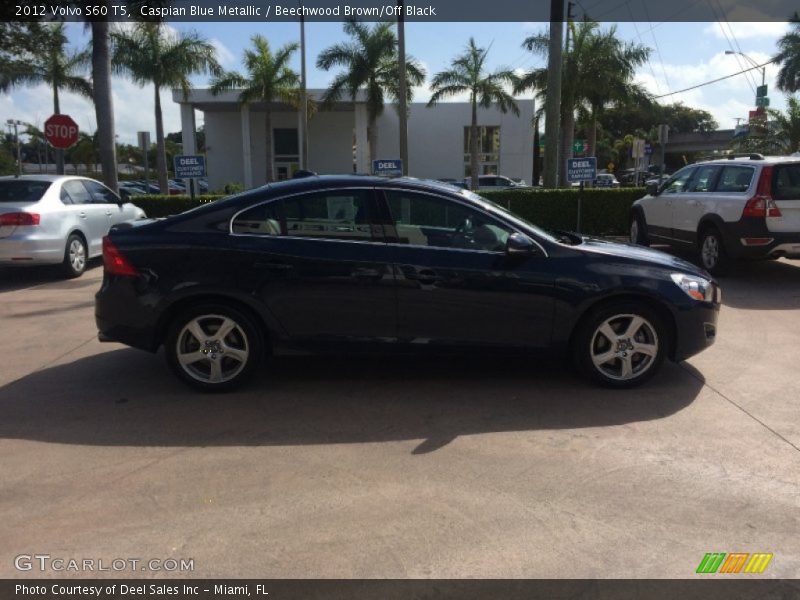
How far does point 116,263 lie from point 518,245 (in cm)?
291

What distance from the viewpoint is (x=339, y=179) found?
5.09 m

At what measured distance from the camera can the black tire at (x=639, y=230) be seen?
12.0 meters

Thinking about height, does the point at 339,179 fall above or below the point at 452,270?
above

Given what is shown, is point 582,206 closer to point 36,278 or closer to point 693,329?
point 693,329

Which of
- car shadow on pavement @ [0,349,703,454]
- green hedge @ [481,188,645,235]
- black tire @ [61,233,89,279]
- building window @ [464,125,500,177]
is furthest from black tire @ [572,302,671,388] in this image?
→ building window @ [464,125,500,177]

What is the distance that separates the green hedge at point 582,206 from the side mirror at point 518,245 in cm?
1078

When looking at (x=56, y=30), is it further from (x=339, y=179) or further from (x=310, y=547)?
(x=310, y=547)

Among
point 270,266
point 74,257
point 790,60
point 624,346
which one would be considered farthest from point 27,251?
point 790,60

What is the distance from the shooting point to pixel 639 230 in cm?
1223

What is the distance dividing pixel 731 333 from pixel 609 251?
254 cm

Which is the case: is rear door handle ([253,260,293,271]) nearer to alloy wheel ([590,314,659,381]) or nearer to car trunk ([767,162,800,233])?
alloy wheel ([590,314,659,381])

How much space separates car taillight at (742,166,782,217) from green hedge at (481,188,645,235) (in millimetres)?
6468

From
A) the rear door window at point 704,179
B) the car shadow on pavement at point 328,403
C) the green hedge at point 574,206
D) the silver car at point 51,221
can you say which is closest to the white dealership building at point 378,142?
the green hedge at point 574,206
